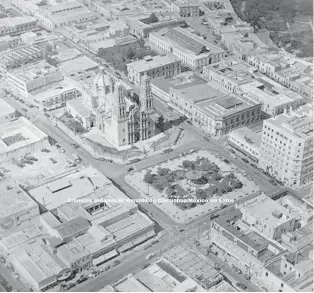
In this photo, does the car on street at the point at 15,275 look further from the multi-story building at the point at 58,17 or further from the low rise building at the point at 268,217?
the multi-story building at the point at 58,17

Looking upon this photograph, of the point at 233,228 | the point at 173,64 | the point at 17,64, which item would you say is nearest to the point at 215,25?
the point at 173,64

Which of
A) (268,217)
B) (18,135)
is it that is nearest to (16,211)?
(18,135)

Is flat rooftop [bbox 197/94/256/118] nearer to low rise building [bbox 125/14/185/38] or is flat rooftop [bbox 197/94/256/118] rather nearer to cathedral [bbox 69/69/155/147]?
cathedral [bbox 69/69/155/147]

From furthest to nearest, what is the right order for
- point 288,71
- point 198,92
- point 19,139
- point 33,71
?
point 288,71, point 33,71, point 198,92, point 19,139

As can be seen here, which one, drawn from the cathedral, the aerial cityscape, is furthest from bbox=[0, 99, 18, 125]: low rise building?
the cathedral

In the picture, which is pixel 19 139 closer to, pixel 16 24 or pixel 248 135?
pixel 248 135
